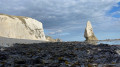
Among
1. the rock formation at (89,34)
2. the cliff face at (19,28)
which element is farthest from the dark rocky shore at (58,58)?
the rock formation at (89,34)

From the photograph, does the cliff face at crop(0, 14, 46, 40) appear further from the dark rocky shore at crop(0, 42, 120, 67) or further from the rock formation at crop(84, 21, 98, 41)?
the dark rocky shore at crop(0, 42, 120, 67)

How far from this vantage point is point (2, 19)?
32.1 metres

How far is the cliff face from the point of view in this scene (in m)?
32.2

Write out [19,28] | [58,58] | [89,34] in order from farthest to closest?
[89,34] → [19,28] → [58,58]

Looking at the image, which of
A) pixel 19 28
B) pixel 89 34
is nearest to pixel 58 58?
pixel 19 28

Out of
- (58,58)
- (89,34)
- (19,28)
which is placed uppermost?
(19,28)

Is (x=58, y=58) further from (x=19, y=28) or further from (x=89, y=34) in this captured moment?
(x=89, y=34)

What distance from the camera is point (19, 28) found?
116 ft

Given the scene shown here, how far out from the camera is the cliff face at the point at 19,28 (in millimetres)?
32197

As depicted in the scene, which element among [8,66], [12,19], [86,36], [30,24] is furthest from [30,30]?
[8,66]

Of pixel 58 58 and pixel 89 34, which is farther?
pixel 89 34

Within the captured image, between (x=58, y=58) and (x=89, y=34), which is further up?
(x=89, y=34)

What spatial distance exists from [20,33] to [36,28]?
6.23m

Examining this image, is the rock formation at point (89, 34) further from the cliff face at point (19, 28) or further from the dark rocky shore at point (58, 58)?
the dark rocky shore at point (58, 58)
